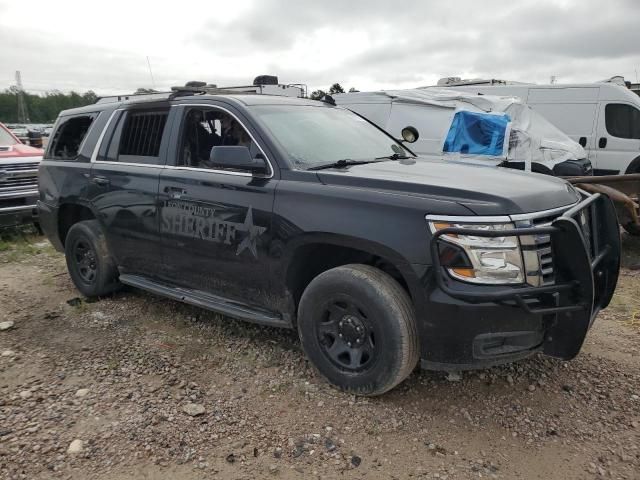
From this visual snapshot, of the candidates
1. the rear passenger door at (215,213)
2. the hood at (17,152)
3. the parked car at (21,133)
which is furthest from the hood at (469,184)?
the parked car at (21,133)

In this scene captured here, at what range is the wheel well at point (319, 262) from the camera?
10.8 feet

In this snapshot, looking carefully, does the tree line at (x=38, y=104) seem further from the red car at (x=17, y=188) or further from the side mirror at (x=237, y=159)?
the side mirror at (x=237, y=159)

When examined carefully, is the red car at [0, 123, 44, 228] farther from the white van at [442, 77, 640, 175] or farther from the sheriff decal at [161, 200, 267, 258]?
the white van at [442, 77, 640, 175]

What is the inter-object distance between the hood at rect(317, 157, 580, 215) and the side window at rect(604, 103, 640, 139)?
759cm

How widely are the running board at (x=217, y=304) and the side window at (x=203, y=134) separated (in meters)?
0.95

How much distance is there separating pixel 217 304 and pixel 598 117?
8932 millimetres

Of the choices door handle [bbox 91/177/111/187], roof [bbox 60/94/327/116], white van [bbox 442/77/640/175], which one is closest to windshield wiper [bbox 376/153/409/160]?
roof [bbox 60/94/327/116]

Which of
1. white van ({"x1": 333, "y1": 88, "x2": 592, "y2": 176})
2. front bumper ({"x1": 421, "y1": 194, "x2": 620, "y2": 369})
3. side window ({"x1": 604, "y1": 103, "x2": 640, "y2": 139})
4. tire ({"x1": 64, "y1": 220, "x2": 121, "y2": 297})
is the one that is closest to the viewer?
front bumper ({"x1": 421, "y1": 194, "x2": 620, "y2": 369})

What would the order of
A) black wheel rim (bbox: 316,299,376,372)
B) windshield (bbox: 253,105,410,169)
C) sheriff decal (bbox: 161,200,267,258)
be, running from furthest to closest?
windshield (bbox: 253,105,410,169) < sheriff decal (bbox: 161,200,267,258) < black wheel rim (bbox: 316,299,376,372)

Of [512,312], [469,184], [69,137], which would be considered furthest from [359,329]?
[69,137]

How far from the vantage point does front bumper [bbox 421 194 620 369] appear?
2697mm

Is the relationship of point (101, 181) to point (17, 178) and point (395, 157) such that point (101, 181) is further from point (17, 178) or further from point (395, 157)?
point (17, 178)

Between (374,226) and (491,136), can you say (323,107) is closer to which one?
(374,226)

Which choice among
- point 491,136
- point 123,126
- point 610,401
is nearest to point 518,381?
point 610,401
